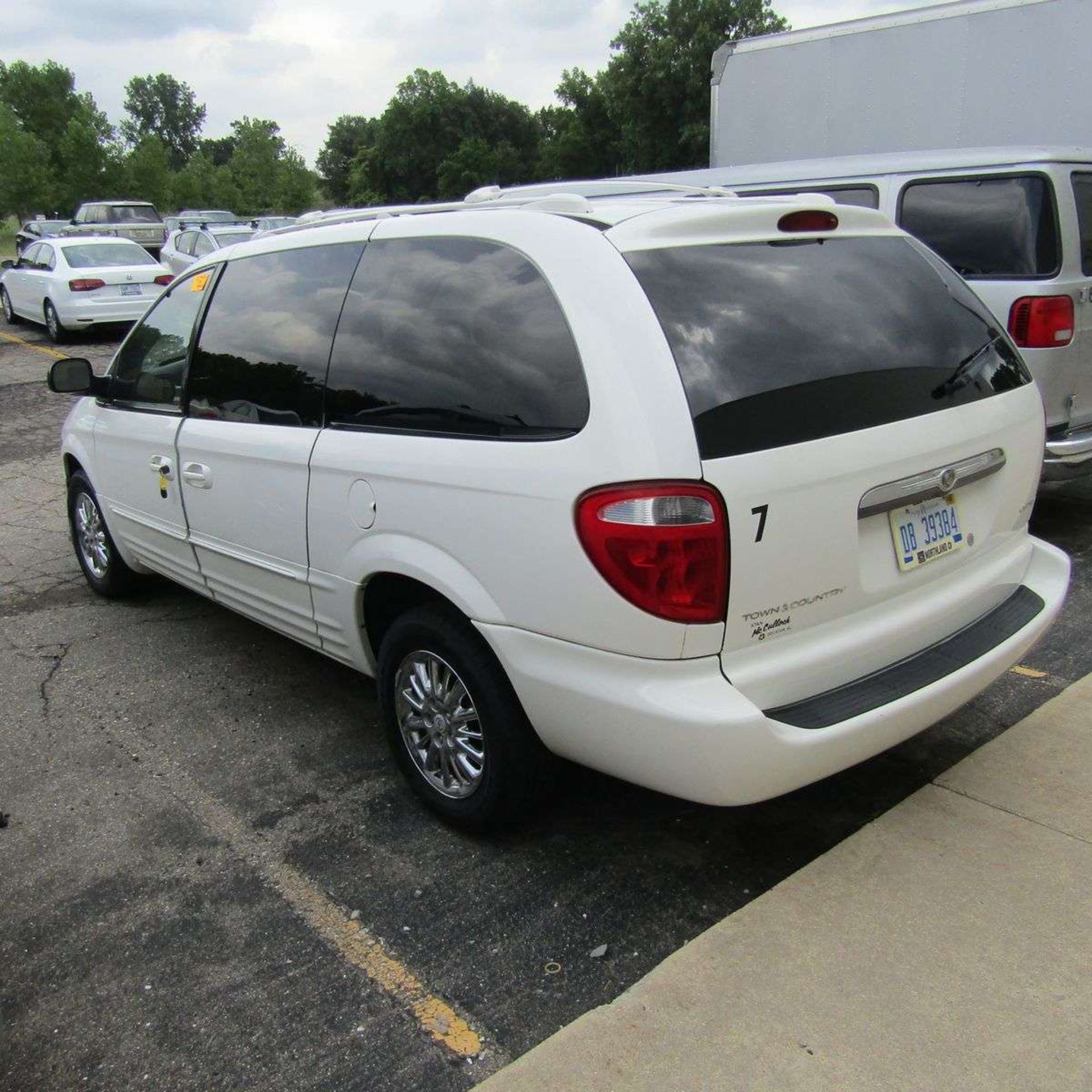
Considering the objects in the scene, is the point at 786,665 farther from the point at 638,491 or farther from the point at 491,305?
the point at 491,305

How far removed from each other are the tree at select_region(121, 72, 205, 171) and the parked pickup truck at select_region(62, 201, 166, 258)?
10727cm

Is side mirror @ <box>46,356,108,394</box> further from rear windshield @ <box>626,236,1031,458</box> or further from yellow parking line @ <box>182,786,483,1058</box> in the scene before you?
rear windshield @ <box>626,236,1031,458</box>

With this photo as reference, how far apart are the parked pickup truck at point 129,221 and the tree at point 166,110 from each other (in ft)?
352

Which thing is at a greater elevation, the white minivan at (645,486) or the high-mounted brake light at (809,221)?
the high-mounted brake light at (809,221)

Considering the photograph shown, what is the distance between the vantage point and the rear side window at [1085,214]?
5344mm

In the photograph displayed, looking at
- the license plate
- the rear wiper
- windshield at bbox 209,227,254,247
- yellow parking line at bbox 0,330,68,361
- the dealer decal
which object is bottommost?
yellow parking line at bbox 0,330,68,361

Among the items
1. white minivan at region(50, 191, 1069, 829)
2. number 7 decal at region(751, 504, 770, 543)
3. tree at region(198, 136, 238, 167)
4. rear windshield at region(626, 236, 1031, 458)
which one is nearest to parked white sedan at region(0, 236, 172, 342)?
white minivan at region(50, 191, 1069, 829)

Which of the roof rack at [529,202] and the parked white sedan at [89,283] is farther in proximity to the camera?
the parked white sedan at [89,283]

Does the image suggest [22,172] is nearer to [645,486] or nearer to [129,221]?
[129,221]

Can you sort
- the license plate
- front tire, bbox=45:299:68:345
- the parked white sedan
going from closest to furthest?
the license plate
the parked white sedan
front tire, bbox=45:299:68:345

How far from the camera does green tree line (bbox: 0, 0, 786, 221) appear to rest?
45969 mm

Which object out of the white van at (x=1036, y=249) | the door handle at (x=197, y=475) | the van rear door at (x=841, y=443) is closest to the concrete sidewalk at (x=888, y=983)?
the van rear door at (x=841, y=443)

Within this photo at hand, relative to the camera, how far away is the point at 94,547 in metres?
5.42

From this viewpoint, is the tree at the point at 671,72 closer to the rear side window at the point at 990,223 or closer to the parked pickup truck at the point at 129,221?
the parked pickup truck at the point at 129,221
